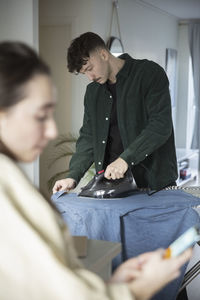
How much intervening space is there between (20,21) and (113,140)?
5.32ft

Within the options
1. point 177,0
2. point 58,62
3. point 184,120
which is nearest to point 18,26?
point 58,62

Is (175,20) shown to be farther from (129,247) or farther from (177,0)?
(129,247)

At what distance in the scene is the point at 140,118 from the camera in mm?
2682

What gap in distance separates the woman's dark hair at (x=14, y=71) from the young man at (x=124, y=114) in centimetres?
150

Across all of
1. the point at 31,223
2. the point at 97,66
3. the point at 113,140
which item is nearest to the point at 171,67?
the point at 113,140

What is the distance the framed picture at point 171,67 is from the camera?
7.56 m

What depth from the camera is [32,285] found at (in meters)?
0.90

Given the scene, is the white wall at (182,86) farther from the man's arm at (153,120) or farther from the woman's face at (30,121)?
the woman's face at (30,121)

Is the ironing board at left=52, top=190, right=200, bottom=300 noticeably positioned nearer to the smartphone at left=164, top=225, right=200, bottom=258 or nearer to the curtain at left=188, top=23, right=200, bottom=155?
the smartphone at left=164, top=225, right=200, bottom=258

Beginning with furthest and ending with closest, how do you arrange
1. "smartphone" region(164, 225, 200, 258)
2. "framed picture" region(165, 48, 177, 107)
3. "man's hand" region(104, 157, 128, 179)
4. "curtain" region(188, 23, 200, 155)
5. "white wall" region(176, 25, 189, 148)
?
1. "white wall" region(176, 25, 189, 148)
2. "curtain" region(188, 23, 200, 155)
3. "framed picture" region(165, 48, 177, 107)
4. "man's hand" region(104, 157, 128, 179)
5. "smartphone" region(164, 225, 200, 258)

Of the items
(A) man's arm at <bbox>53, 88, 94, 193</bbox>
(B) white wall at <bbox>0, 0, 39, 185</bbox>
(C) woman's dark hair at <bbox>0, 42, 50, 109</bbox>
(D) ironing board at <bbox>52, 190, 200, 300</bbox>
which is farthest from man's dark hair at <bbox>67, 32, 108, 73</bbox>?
(C) woman's dark hair at <bbox>0, 42, 50, 109</bbox>

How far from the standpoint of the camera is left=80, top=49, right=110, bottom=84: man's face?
2.54 meters

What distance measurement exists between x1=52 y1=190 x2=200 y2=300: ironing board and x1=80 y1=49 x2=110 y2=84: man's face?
24.1 inches

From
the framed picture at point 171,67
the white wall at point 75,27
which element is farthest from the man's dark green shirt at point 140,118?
the framed picture at point 171,67
